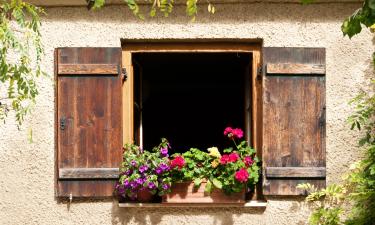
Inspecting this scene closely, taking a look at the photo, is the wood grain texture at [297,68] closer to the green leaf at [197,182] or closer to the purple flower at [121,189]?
the green leaf at [197,182]

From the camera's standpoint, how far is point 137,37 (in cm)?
569

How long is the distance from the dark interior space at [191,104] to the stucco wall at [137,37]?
203 centimetres

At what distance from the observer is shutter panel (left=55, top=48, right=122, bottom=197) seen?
5590 mm

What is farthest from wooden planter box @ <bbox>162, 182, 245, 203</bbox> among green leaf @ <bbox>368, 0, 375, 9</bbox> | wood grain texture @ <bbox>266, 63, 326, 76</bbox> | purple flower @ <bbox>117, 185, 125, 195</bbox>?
green leaf @ <bbox>368, 0, 375, 9</bbox>

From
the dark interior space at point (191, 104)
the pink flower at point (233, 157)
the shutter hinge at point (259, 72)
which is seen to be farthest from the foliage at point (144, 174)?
the dark interior space at point (191, 104)

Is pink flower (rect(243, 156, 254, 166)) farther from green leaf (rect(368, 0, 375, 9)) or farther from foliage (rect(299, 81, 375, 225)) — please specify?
green leaf (rect(368, 0, 375, 9))

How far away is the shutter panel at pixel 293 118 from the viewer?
559 cm

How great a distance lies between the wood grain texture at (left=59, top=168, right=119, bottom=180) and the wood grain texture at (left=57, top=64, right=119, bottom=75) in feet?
2.67

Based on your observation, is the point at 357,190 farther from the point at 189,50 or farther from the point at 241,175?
the point at 189,50

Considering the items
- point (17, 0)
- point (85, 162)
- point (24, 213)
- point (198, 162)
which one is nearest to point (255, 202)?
point (198, 162)

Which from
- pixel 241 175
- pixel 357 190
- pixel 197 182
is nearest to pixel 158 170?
pixel 197 182

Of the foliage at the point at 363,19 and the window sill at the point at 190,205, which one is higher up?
the foliage at the point at 363,19

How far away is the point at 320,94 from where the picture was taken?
5637mm

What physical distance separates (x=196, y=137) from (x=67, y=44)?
4.24m
